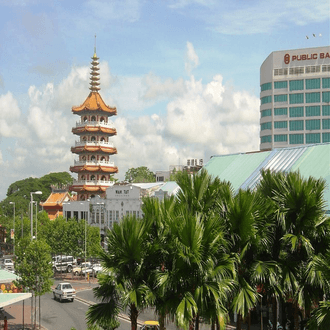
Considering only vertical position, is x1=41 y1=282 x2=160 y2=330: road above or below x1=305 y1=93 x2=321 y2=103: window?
below

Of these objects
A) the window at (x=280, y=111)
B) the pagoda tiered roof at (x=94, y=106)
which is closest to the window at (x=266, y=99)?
the window at (x=280, y=111)

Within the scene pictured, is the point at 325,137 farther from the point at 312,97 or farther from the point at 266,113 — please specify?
the point at 266,113

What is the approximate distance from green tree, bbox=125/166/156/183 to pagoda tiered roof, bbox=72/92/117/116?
126ft

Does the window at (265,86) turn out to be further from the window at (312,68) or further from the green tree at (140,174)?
the green tree at (140,174)

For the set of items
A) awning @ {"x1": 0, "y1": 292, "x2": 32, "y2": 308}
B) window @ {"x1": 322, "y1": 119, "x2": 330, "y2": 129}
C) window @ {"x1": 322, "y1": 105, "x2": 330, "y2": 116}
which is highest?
window @ {"x1": 322, "y1": 105, "x2": 330, "y2": 116}

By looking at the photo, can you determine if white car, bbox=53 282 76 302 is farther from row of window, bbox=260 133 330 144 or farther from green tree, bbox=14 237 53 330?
row of window, bbox=260 133 330 144

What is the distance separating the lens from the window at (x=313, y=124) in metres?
94.8

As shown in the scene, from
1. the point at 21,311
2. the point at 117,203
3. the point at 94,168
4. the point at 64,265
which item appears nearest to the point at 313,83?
the point at 117,203

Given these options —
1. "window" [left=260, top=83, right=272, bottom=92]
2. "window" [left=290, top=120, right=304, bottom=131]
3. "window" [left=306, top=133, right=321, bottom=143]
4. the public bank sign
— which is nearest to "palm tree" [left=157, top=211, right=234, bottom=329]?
"window" [left=306, top=133, right=321, bottom=143]

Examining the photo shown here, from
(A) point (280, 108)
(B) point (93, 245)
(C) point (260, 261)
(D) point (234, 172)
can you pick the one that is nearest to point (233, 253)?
(C) point (260, 261)

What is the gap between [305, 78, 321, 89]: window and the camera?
95125mm

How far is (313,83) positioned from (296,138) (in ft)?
33.7

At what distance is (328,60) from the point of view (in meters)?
94.7

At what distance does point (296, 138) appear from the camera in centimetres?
9625
